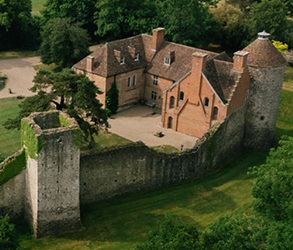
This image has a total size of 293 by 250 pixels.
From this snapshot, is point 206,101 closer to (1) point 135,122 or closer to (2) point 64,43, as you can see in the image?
(1) point 135,122

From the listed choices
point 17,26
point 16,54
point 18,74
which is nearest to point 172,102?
point 18,74

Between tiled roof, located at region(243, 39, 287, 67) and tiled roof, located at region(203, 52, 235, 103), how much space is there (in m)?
2.54

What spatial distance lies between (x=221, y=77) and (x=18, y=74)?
29835 mm

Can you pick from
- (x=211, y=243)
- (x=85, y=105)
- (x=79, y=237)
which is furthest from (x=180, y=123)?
(x=211, y=243)

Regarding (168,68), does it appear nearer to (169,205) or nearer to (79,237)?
(169,205)

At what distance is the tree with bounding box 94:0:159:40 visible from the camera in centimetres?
8256

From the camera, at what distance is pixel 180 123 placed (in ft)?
203

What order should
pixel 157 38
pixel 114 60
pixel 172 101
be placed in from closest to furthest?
pixel 172 101, pixel 114 60, pixel 157 38

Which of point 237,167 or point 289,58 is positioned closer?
point 237,167

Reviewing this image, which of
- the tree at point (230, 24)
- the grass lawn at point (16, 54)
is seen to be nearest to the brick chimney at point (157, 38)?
the tree at point (230, 24)

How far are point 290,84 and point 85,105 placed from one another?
38.2m

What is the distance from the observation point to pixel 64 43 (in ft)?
244

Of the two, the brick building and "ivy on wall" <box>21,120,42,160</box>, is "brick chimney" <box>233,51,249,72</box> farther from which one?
"ivy on wall" <box>21,120,42,160</box>

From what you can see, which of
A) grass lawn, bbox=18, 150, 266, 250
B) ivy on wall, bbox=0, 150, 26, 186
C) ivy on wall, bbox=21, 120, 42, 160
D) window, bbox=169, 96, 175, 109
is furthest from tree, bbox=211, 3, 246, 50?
ivy on wall, bbox=0, 150, 26, 186
